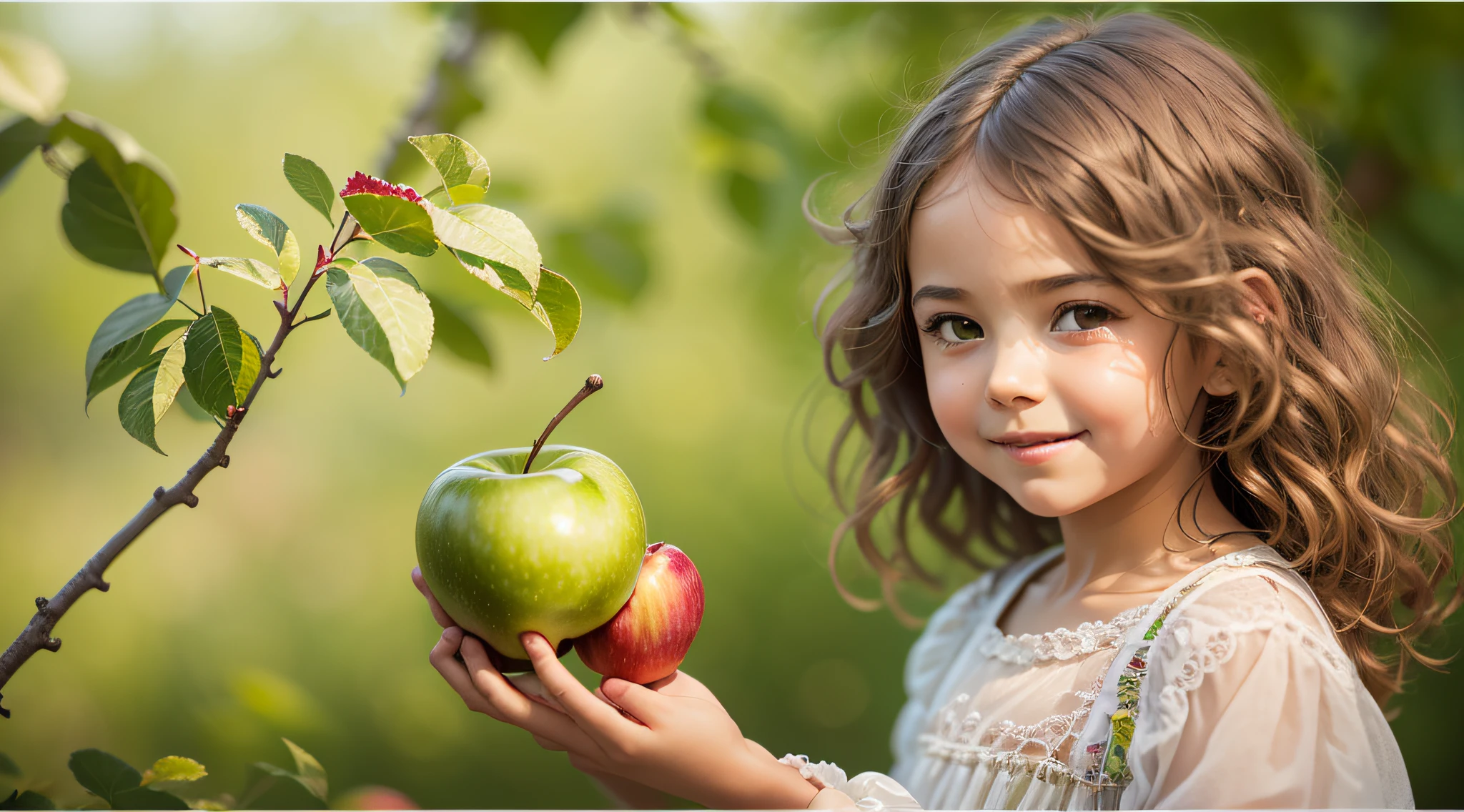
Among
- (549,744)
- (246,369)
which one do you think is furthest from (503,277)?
(549,744)

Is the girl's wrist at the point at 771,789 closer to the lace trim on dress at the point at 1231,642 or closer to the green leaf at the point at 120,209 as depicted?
the lace trim on dress at the point at 1231,642

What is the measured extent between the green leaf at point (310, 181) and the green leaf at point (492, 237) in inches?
2.5

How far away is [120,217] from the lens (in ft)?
1.73

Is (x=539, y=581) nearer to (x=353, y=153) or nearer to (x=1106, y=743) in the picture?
(x=1106, y=743)

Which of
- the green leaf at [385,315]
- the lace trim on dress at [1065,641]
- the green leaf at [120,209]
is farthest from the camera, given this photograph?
the lace trim on dress at [1065,641]

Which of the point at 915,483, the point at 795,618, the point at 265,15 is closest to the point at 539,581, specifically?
the point at 915,483

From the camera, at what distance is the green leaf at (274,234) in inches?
18.8

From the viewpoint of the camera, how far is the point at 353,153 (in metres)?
1.77

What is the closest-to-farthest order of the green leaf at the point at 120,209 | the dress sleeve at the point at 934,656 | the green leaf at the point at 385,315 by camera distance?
the green leaf at the point at 385,315 < the green leaf at the point at 120,209 < the dress sleeve at the point at 934,656

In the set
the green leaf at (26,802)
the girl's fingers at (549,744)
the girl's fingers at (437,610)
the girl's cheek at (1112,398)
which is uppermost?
the girl's cheek at (1112,398)

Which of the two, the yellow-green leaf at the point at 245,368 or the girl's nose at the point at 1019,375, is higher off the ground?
the girl's nose at the point at 1019,375

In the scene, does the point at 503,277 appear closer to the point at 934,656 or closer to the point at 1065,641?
the point at 1065,641

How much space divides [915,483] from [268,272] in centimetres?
76

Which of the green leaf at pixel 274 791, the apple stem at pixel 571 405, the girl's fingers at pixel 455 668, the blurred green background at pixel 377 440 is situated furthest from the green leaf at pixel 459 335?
the blurred green background at pixel 377 440
